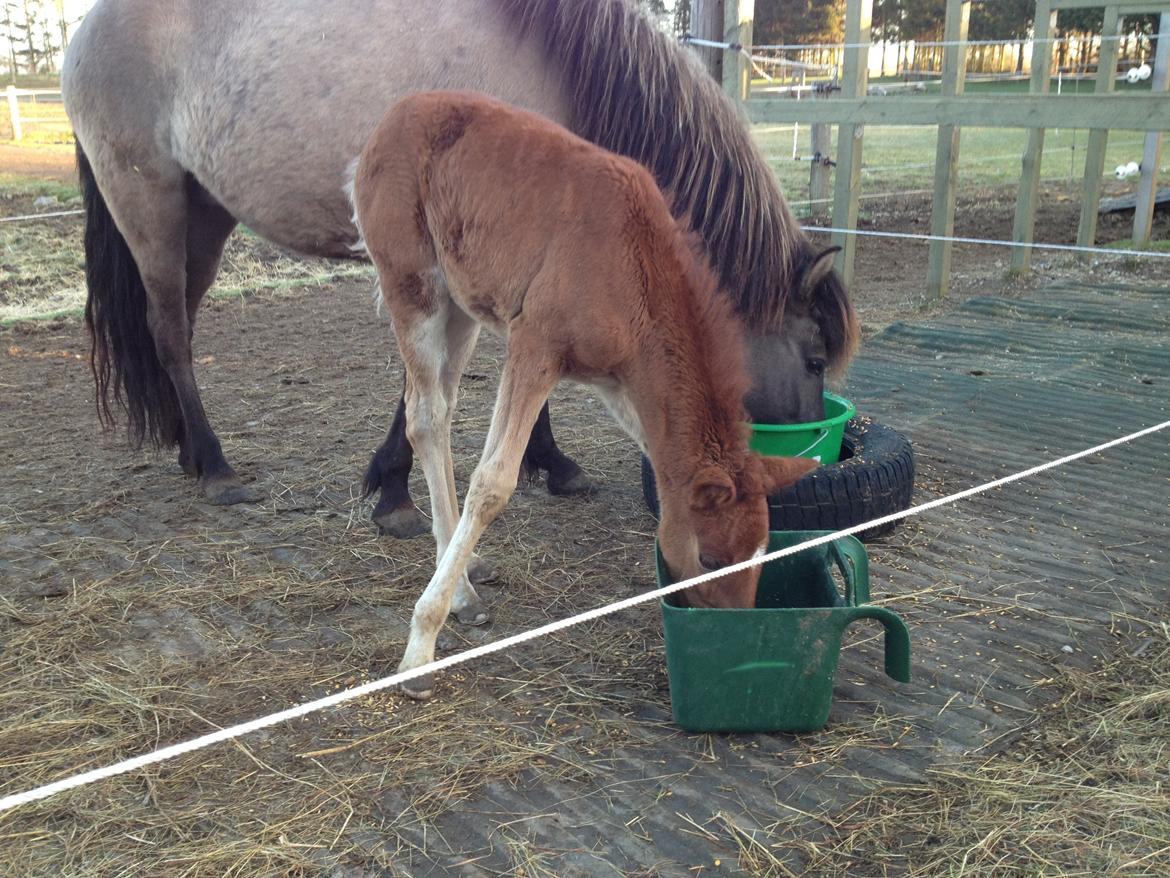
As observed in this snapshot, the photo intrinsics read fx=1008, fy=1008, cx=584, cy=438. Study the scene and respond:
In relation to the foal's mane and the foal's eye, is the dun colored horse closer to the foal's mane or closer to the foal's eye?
the foal's eye

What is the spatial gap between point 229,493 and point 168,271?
1197 millimetres

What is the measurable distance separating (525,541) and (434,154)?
5.53ft

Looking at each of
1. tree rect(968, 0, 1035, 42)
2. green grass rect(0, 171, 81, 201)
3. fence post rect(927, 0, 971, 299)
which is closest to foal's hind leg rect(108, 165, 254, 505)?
fence post rect(927, 0, 971, 299)

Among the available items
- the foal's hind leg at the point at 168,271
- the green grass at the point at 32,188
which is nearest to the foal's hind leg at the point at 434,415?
the foal's hind leg at the point at 168,271

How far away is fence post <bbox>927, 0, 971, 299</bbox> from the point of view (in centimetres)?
848

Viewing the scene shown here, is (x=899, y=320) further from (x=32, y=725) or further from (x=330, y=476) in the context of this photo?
(x=32, y=725)

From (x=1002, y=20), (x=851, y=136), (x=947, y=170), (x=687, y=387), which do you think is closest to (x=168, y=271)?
(x=687, y=387)

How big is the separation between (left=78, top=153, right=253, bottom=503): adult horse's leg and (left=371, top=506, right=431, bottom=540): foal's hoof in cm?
81

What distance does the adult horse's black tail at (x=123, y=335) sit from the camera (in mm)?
5223

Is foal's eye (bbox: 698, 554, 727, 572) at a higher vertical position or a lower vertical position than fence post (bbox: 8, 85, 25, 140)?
lower

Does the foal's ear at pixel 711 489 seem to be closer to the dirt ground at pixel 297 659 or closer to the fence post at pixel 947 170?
the dirt ground at pixel 297 659

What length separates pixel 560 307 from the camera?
2.96 metres

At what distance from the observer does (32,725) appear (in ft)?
9.57

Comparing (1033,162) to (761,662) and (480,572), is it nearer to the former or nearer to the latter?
(480,572)
